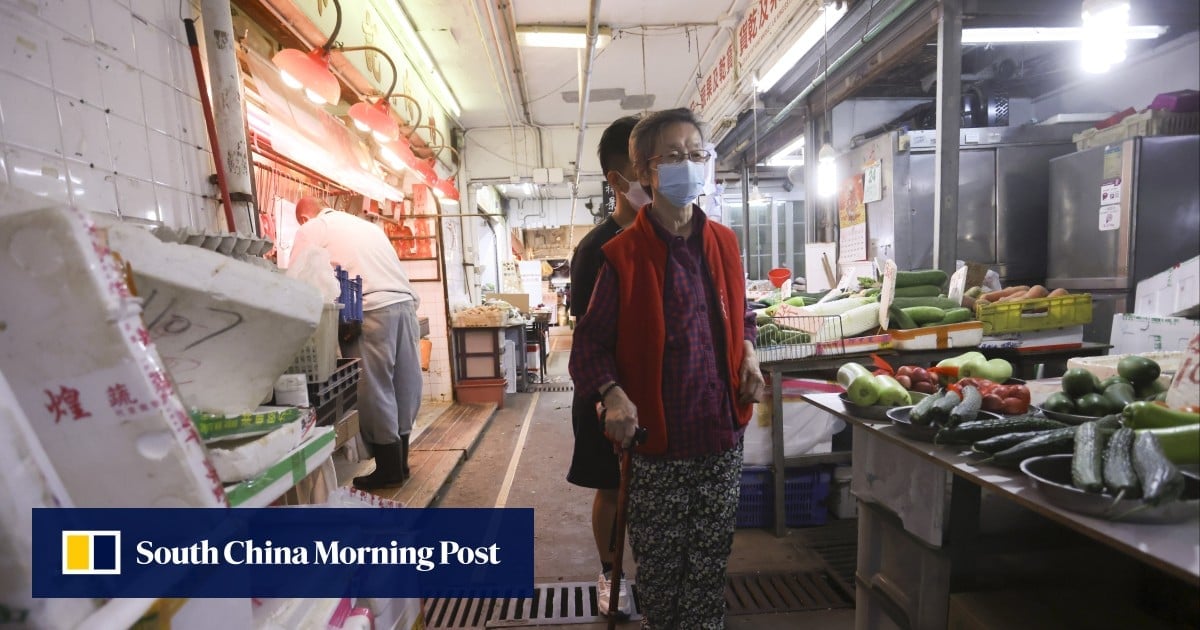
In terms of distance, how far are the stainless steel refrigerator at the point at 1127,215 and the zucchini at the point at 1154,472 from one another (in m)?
4.95

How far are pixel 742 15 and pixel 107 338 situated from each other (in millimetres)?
6210

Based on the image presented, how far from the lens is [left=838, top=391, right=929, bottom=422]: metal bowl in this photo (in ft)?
5.59

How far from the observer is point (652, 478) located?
1726 millimetres

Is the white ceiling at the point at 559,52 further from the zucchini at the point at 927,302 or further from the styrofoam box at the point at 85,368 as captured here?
the styrofoam box at the point at 85,368

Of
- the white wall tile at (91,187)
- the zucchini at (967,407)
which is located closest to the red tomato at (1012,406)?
the zucchini at (967,407)

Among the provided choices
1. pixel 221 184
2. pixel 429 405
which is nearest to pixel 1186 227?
pixel 221 184

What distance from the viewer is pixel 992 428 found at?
4.39 ft

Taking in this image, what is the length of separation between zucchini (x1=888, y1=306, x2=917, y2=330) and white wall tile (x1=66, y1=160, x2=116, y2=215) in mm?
3964

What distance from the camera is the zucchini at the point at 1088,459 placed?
96cm

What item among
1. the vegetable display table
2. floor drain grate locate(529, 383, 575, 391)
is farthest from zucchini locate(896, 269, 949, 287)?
floor drain grate locate(529, 383, 575, 391)

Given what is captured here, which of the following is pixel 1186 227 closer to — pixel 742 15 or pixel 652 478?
pixel 742 15

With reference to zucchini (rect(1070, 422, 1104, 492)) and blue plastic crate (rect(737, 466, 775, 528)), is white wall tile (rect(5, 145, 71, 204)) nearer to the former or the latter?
zucchini (rect(1070, 422, 1104, 492))

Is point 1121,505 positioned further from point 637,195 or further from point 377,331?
point 377,331

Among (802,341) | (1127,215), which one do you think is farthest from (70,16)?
(1127,215)
